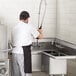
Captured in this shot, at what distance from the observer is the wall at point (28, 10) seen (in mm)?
5215

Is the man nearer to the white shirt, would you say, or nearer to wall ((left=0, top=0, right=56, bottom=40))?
the white shirt

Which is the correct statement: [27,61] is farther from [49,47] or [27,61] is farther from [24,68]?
[49,47]

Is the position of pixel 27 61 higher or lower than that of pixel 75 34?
lower

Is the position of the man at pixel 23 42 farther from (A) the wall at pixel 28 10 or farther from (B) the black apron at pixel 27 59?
(A) the wall at pixel 28 10

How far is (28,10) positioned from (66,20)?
31.5 inches

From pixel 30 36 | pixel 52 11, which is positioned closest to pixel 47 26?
pixel 52 11

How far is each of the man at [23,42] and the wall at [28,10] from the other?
722 mm

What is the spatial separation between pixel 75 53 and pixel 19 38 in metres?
0.98

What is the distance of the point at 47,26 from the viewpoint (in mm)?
5504

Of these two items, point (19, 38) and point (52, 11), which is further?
point (52, 11)

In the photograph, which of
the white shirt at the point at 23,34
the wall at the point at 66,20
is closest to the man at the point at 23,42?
the white shirt at the point at 23,34

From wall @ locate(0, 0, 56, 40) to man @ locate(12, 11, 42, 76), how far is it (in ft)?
2.37

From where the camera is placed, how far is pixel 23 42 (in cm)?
447

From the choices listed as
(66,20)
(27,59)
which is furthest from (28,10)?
(27,59)
